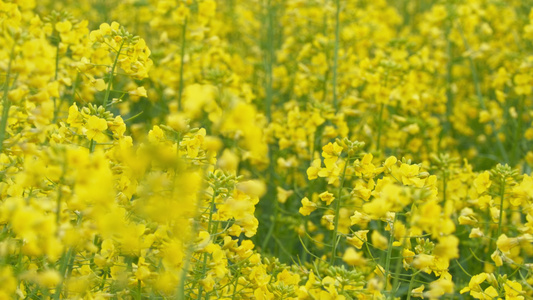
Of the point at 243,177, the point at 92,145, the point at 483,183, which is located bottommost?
the point at 243,177

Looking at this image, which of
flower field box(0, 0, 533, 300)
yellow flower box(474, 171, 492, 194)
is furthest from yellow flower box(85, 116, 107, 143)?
yellow flower box(474, 171, 492, 194)

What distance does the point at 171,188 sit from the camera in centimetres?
206

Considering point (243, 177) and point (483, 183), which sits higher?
point (483, 183)

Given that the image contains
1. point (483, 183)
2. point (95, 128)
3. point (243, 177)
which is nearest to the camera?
point (95, 128)

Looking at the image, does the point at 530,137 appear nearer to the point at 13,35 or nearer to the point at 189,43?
the point at 189,43

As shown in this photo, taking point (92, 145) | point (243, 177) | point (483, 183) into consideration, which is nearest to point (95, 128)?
point (92, 145)

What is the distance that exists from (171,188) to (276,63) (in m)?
5.63

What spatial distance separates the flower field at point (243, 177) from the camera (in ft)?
6.56

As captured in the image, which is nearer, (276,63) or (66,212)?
(66,212)

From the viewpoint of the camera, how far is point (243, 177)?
4273 mm

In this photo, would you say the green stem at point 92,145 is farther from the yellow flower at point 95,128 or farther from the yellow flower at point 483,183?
the yellow flower at point 483,183

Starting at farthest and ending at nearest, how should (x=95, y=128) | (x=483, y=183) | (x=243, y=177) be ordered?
(x=243, y=177)
(x=483, y=183)
(x=95, y=128)

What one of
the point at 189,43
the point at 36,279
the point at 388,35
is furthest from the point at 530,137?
the point at 36,279

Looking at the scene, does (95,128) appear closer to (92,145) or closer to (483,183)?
(92,145)
